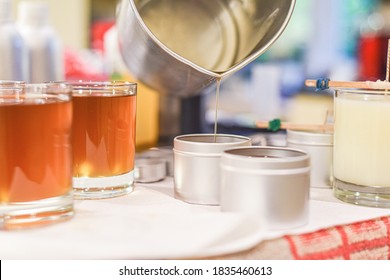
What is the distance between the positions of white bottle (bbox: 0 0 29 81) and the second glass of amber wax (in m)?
0.42

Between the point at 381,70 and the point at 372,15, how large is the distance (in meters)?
0.27

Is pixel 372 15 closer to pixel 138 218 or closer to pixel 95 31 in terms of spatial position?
pixel 95 31

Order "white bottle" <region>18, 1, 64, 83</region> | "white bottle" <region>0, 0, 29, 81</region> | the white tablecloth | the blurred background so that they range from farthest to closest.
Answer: the blurred background, "white bottle" <region>18, 1, 64, 83</region>, "white bottle" <region>0, 0, 29, 81</region>, the white tablecloth

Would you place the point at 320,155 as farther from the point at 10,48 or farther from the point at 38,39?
the point at 38,39

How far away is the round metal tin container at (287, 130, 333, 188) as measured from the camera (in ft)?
2.08

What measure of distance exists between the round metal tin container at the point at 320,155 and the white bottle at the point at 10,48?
541 mm

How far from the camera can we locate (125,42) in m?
0.75

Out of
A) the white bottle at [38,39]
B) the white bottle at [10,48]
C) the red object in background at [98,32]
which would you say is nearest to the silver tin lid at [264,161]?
the white bottle at [10,48]

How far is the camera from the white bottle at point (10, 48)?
3.15ft

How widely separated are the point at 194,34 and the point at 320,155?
244 mm

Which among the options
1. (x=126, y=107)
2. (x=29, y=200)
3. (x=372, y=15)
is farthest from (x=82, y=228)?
(x=372, y=15)

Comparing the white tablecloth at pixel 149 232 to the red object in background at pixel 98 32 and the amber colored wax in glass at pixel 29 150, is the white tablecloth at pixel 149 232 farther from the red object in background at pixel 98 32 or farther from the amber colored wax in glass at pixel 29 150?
the red object in background at pixel 98 32

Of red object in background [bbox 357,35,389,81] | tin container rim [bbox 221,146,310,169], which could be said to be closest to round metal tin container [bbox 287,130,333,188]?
tin container rim [bbox 221,146,310,169]

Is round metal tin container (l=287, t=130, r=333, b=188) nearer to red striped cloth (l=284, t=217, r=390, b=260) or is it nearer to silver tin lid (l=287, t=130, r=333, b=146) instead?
silver tin lid (l=287, t=130, r=333, b=146)
